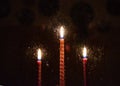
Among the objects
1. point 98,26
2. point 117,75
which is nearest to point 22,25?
point 98,26

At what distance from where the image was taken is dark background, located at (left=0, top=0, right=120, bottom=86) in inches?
67.8

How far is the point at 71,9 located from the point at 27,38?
0.36 metres

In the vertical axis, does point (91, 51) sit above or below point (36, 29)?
below

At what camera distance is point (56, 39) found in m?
1.76

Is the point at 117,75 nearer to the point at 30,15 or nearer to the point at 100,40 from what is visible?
the point at 100,40

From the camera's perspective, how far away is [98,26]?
5.73ft

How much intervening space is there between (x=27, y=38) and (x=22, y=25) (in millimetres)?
97

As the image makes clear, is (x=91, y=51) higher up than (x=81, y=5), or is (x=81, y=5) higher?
(x=81, y=5)

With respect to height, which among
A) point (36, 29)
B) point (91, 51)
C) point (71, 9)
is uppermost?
point (71, 9)

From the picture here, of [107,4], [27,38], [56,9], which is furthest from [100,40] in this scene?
[27,38]

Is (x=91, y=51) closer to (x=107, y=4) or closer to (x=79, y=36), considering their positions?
(x=79, y=36)

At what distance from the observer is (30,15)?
1.78 meters

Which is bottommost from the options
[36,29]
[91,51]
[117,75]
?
[117,75]

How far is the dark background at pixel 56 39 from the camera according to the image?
172 centimetres
